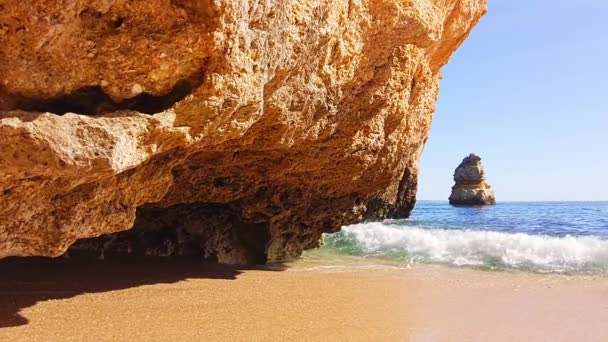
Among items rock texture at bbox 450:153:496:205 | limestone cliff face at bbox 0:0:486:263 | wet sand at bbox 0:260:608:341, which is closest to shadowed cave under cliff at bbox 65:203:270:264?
limestone cliff face at bbox 0:0:486:263

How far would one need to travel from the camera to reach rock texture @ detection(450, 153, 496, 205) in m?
53.8

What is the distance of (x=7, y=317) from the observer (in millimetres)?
4488

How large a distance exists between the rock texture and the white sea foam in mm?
42468

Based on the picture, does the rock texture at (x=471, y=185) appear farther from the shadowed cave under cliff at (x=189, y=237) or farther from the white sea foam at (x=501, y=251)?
the shadowed cave under cliff at (x=189, y=237)

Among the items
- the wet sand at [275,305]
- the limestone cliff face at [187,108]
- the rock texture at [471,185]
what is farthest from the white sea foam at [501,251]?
the rock texture at [471,185]

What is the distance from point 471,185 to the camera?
54.8m

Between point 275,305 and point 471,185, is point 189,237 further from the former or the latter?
point 471,185

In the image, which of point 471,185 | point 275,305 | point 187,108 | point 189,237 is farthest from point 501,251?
point 471,185

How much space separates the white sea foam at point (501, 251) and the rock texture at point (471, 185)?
4247 cm

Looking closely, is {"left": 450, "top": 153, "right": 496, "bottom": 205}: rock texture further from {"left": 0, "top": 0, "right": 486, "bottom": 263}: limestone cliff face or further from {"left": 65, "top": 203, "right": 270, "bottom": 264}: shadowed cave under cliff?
{"left": 0, "top": 0, "right": 486, "bottom": 263}: limestone cliff face

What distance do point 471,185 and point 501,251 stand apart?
46067mm

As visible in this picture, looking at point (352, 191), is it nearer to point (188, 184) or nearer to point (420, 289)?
point (420, 289)

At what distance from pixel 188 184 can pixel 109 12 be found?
3.70 m

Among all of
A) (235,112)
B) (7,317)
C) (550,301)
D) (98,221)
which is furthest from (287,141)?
(550,301)
